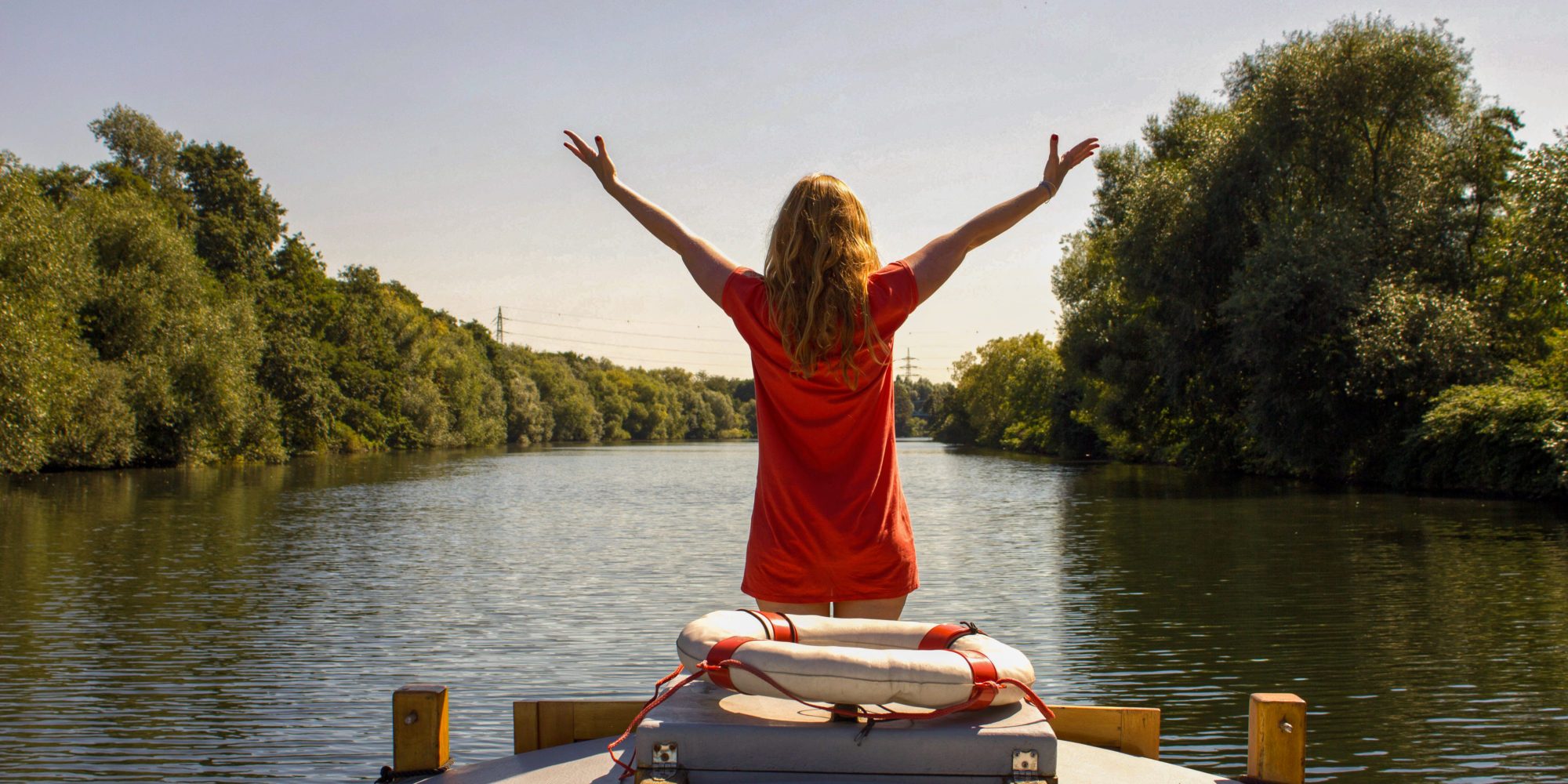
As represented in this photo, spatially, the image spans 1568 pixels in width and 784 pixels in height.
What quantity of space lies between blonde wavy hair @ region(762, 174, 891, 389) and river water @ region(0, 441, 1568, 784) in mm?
4605

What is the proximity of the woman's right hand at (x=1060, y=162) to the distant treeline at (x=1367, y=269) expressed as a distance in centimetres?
2347

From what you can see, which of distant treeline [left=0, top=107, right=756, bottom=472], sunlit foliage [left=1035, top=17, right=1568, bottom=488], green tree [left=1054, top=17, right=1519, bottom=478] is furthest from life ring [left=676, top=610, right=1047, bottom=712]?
distant treeline [left=0, top=107, right=756, bottom=472]

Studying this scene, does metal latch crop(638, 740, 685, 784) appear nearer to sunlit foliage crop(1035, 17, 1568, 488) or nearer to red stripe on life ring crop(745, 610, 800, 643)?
red stripe on life ring crop(745, 610, 800, 643)

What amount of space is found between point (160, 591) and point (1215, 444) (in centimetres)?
3350

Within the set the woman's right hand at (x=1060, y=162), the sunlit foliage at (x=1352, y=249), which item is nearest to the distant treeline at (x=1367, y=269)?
the sunlit foliage at (x=1352, y=249)

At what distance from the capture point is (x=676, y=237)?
3.39 m

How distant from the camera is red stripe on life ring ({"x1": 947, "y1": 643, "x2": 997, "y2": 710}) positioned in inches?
119

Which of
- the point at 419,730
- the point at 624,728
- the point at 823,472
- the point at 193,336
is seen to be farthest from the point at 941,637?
the point at 193,336

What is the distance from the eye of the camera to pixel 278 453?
51.0 m

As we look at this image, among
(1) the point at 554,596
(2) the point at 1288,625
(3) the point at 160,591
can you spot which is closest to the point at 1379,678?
(2) the point at 1288,625

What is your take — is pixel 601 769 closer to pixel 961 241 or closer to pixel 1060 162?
pixel 961 241

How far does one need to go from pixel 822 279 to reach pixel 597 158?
0.98 meters

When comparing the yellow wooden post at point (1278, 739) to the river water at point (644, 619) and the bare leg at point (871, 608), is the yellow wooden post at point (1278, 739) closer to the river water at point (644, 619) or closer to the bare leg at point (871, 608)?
the bare leg at point (871, 608)

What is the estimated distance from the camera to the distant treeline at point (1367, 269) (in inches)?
1045
